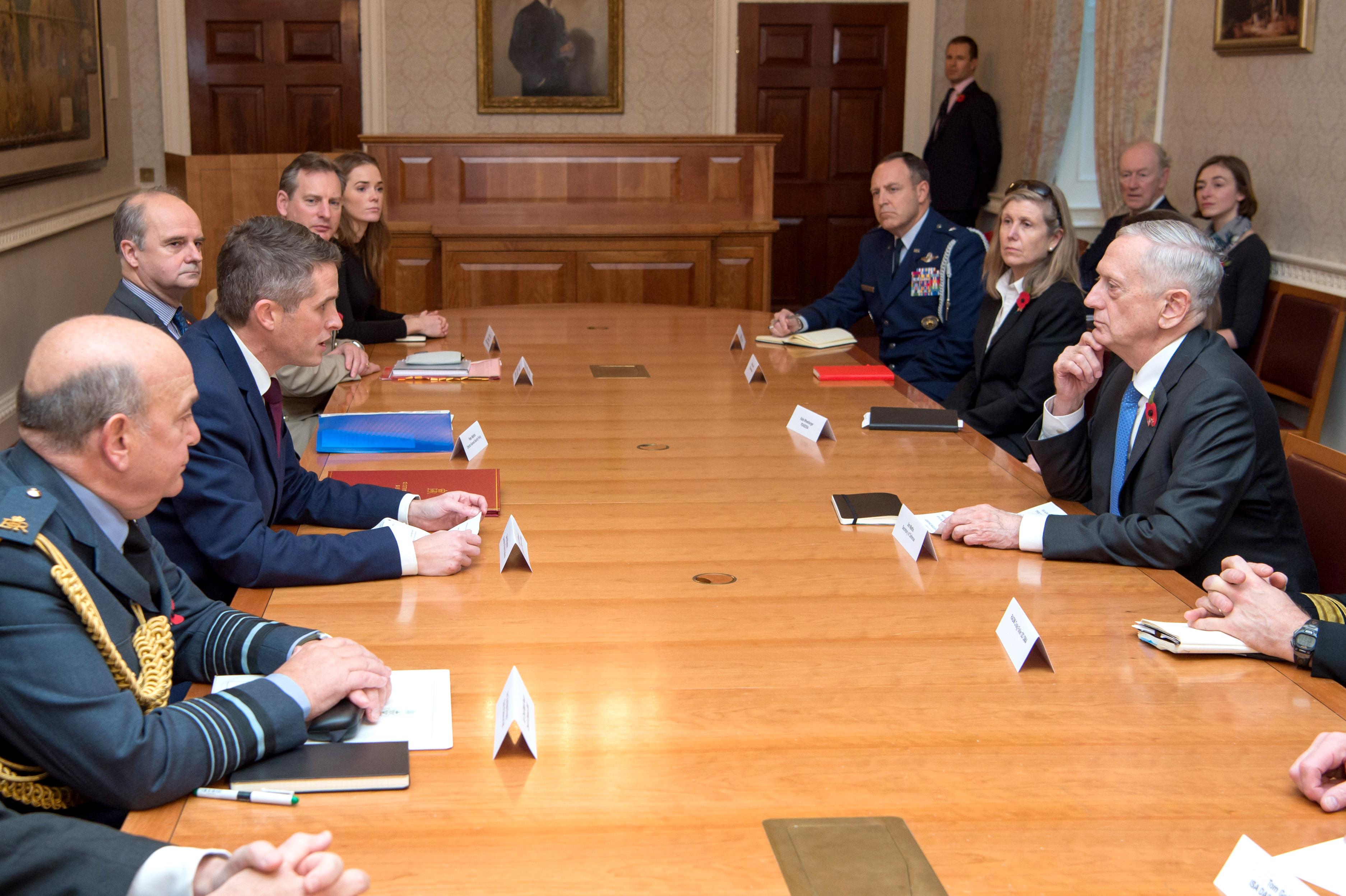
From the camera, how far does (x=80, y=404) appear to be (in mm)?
1450

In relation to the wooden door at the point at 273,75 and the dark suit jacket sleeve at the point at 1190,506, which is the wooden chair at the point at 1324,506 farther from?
the wooden door at the point at 273,75

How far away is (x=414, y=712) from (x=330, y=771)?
0.58 feet

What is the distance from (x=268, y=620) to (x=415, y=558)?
34 centimetres

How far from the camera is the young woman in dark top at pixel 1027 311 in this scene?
3.81 meters

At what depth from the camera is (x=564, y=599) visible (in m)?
2.01

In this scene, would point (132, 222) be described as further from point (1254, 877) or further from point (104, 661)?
point (1254, 877)

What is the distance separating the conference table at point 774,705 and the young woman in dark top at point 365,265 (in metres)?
1.66

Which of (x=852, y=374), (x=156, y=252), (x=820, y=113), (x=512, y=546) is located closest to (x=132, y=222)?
(x=156, y=252)

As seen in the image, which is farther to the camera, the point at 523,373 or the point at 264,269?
the point at 523,373

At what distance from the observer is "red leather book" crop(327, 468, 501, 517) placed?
2.51 m

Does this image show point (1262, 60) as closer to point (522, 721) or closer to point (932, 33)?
point (932, 33)

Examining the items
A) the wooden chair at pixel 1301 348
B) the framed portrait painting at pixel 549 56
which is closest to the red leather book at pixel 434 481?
the wooden chair at pixel 1301 348

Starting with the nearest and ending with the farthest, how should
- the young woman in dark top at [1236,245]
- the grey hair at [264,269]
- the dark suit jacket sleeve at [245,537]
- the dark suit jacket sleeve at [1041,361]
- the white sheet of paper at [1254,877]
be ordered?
1. the white sheet of paper at [1254,877]
2. the dark suit jacket sleeve at [245,537]
3. the grey hair at [264,269]
4. the dark suit jacket sleeve at [1041,361]
5. the young woman in dark top at [1236,245]

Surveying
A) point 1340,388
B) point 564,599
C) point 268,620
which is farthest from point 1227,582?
point 1340,388
